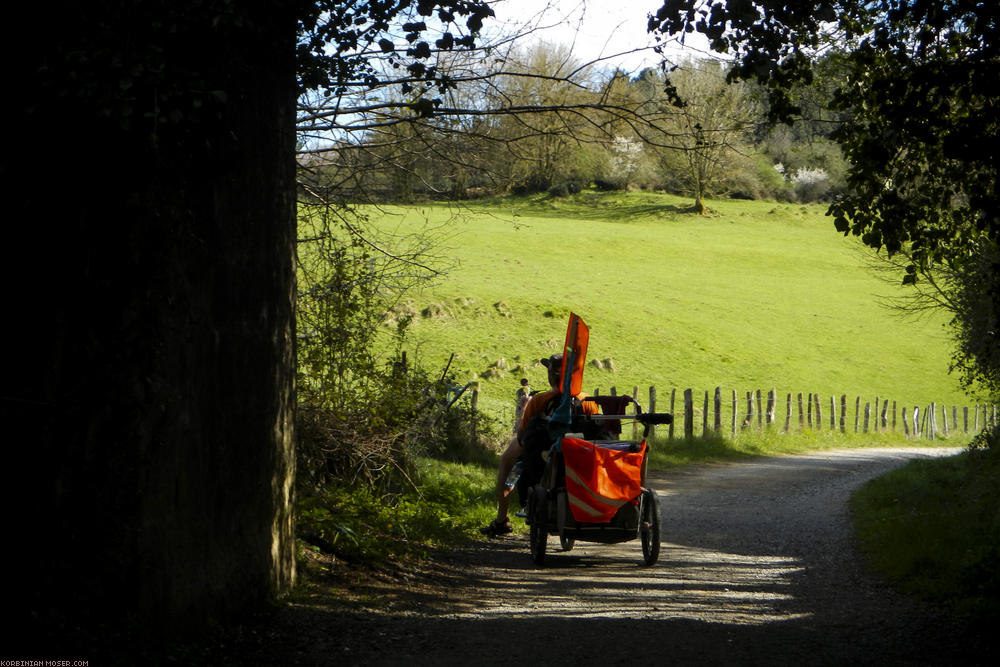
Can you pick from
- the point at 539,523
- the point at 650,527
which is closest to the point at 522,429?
the point at 539,523

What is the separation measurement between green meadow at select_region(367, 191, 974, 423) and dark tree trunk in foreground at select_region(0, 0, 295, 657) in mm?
17013

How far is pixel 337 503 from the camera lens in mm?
8055

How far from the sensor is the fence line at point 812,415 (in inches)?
1066

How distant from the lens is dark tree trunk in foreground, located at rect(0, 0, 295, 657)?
4.47 metres

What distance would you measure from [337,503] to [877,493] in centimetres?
829

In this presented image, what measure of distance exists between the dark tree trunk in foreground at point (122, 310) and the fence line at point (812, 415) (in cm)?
2034

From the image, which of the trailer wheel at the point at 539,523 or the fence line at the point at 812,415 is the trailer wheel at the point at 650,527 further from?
the fence line at the point at 812,415

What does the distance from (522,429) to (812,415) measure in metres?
25.3

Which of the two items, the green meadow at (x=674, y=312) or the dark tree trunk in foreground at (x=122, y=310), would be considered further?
the green meadow at (x=674, y=312)

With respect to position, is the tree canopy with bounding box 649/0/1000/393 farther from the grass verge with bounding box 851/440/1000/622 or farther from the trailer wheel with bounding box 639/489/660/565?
the trailer wheel with bounding box 639/489/660/565

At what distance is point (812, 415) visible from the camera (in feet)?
103

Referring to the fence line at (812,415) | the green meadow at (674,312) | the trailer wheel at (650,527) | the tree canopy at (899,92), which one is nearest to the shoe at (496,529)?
the trailer wheel at (650,527)

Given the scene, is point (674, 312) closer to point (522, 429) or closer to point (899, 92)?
point (522, 429)

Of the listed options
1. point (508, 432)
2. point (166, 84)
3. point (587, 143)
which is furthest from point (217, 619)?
point (508, 432)
